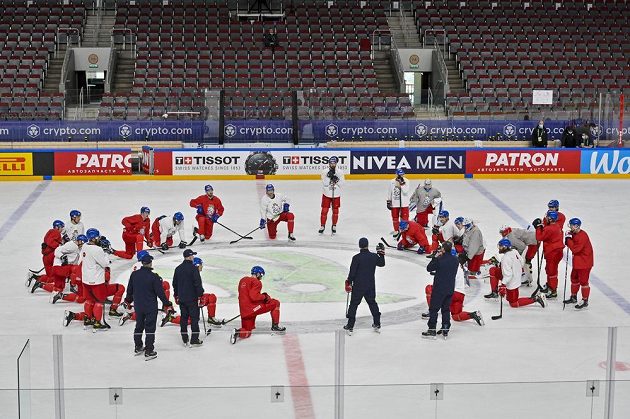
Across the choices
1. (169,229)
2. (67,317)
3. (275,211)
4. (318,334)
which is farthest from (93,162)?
(318,334)

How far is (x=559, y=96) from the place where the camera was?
116ft

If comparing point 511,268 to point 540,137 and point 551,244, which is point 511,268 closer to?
point 551,244

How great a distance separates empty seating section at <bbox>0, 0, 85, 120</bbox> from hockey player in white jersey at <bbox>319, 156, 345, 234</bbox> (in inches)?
613

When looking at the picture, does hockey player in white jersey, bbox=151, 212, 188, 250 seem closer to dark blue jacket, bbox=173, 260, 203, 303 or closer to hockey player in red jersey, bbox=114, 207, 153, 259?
hockey player in red jersey, bbox=114, 207, 153, 259

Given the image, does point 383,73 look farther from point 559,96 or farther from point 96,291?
point 96,291

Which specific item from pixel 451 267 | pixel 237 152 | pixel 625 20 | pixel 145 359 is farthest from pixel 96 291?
pixel 625 20

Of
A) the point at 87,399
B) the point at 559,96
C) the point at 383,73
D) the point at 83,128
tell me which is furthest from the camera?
the point at 383,73

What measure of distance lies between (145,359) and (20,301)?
5.14 meters

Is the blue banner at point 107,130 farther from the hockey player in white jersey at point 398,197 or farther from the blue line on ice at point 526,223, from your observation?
the hockey player in white jersey at point 398,197

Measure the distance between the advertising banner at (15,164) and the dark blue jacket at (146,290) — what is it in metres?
15.9

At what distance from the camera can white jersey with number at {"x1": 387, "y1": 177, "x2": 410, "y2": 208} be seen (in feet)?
63.2

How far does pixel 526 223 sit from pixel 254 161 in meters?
8.73

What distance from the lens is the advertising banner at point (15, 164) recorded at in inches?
1054

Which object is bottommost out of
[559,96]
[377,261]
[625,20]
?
[377,261]
